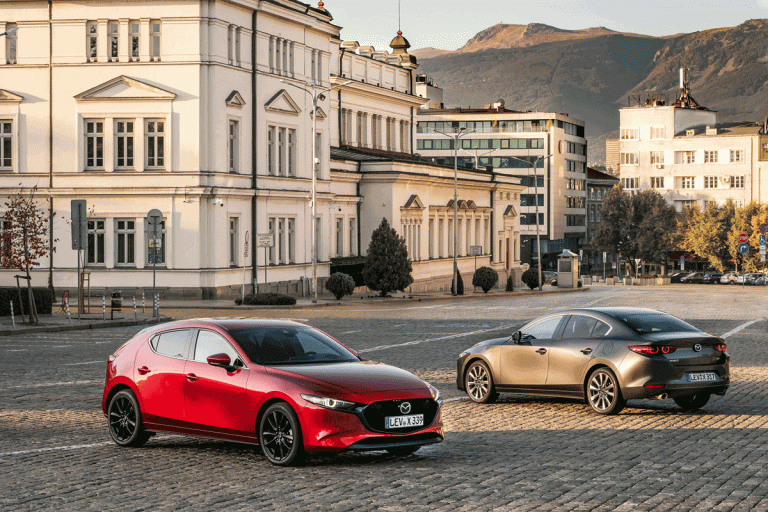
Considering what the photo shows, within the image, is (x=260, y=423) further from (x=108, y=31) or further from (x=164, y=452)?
(x=108, y=31)

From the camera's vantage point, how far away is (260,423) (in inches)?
457

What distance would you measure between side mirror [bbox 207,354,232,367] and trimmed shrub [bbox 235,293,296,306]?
36.7 meters

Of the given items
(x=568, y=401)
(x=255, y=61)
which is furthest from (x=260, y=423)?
(x=255, y=61)

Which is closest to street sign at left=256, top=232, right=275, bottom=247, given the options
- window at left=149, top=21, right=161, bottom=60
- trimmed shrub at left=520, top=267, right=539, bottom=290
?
window at left=149, top=21, right=161, bottom=60

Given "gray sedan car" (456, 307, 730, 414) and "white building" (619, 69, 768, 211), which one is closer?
"gray sedan car" (456, 307, 730, 414)

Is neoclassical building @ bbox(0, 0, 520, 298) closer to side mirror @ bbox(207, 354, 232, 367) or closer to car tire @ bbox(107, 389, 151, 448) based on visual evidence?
car tire @ bbox(107, 389, 151, 448)

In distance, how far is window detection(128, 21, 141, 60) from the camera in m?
52.7

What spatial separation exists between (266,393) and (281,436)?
440mm

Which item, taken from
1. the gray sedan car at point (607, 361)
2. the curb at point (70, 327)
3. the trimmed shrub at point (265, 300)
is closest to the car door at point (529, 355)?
the gray sedan car at point (607, 361)

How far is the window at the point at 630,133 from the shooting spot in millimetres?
151075

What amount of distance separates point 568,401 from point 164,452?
712cm

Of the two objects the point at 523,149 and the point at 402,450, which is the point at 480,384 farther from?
the point at 523,149

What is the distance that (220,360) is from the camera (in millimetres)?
11992

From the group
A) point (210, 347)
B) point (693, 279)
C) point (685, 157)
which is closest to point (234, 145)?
point (210, 347)
